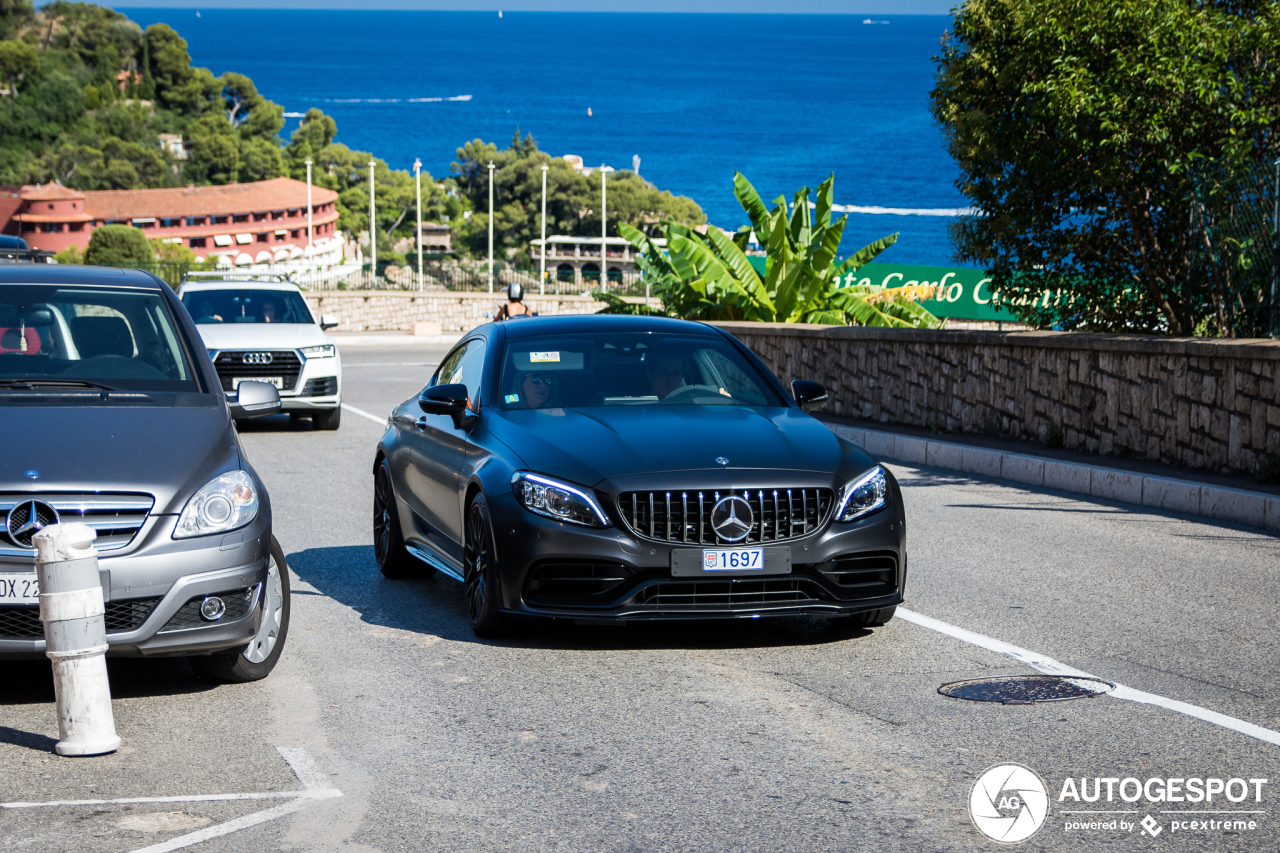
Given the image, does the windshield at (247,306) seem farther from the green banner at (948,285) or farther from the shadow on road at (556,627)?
the green banner at (948,285)

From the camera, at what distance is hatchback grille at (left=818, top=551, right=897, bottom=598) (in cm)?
664

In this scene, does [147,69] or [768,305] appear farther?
[147,69]

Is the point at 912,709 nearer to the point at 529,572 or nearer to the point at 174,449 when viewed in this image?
the point at 529,572

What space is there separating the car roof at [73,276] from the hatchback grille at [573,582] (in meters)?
2.38

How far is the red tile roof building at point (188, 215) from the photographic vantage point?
10388 cm

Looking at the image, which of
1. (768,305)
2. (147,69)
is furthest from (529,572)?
(147,69)

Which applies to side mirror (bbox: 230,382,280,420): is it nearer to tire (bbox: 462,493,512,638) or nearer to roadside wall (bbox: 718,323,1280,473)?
tire (bbox: 462,493,512,638)

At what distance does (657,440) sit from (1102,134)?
26.4 ft

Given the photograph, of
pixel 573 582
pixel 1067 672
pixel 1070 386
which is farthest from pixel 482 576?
pixel 1070 386

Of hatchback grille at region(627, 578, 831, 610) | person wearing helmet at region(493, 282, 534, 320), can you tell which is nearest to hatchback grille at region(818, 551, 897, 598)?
hatchback grille at region(627, 578, 831, 610)

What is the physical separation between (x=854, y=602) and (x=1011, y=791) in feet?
6.66

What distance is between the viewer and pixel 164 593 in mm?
5504

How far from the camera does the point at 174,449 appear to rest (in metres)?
5.79

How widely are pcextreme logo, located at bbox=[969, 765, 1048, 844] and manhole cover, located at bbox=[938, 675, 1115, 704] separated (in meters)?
0.96
